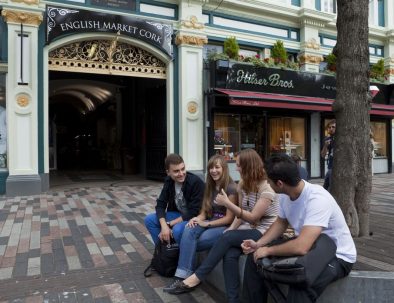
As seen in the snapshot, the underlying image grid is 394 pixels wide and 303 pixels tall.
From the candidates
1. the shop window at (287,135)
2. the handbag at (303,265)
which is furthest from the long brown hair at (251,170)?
the shop window at (287,135)

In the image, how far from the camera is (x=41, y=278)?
3.73m

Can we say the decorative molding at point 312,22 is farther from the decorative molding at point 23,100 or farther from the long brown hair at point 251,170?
the long brown hair at point 251,170

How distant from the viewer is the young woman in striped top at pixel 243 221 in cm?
300

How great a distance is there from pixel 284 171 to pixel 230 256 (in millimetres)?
933

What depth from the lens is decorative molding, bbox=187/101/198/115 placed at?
1036cm

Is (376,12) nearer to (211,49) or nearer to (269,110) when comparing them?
(269,110)

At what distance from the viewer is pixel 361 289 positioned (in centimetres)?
259

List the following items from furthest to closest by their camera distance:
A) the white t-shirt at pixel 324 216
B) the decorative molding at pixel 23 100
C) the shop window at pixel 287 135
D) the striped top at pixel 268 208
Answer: the shop window at pixel 287 135
the decorative molding at pixel 23 100
the striped top at pixel 268 208
the white t-shirt at pixel 324 216

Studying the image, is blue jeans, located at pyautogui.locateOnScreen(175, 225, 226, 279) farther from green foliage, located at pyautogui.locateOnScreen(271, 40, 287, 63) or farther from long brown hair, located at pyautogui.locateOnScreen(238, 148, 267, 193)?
green foliage, located at pyautogui.locateOnScreen(271, 40, 287, 63)

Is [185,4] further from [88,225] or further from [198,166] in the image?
[88,225]

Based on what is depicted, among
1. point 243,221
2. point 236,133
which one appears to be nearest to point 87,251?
point 243,221

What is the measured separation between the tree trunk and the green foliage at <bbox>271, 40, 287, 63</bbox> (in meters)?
7.43

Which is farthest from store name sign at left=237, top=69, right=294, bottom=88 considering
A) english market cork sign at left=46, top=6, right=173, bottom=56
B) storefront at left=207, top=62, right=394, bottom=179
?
english market cork sign at left=46, top=6, right=173, bottom=56

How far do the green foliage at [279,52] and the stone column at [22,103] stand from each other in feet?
21.8
